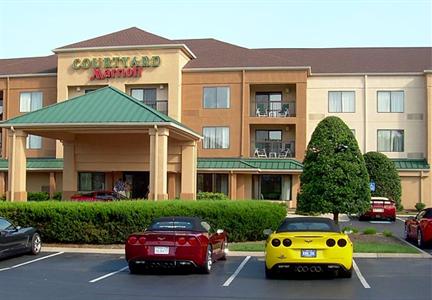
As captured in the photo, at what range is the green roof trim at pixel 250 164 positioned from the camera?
4256 centimetres

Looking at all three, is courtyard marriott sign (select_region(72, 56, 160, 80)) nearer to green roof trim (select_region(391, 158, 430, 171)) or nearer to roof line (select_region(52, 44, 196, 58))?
roof line (select_region(52, 44, 196, 58))

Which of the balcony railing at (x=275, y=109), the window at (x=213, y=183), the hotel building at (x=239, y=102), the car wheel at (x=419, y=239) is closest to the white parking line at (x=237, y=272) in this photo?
the car wheel at (x=419, y=239)

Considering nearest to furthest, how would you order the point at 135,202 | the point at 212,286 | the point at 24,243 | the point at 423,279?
1. the point at 212,286
2. the point at 423,279
3. the point at 24,243
4. the point at 135,202

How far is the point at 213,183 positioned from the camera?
44375 mm

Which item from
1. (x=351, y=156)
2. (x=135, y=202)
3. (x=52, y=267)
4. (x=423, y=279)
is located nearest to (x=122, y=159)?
(x=135, y=202)

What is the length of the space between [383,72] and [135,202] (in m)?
30.8

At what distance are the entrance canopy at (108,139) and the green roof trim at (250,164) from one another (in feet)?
37.6

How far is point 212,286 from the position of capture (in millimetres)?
12461

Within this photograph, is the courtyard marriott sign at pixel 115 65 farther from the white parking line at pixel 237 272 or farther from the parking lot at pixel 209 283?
the parking lot at pixel 209 283

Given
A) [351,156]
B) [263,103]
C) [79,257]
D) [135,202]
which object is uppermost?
[263,103]

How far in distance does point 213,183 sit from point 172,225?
96.5 ft

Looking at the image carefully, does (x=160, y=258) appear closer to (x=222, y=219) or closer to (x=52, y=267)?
(x=52, y=267)

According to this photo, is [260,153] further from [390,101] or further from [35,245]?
[35,245]

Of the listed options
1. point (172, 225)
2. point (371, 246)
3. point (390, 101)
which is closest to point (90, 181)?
point (390, 101)
